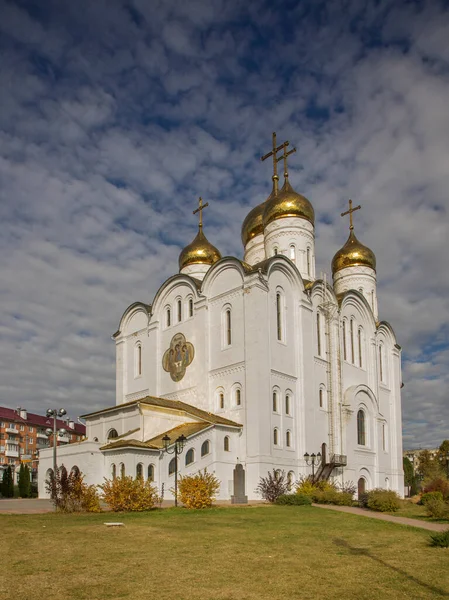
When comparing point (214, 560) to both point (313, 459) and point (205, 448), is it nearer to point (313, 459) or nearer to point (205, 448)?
point (205, 448)

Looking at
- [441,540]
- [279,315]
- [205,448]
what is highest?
[279,315]

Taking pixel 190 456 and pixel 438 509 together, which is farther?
pixel 190 456

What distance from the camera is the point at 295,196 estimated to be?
39.4 meters

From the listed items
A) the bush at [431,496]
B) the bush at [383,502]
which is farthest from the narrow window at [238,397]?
the bush at [431,496]

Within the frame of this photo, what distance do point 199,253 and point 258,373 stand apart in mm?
13250

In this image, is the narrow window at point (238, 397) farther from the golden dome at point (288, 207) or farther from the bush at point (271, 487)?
the golden dome at point (288, 207)

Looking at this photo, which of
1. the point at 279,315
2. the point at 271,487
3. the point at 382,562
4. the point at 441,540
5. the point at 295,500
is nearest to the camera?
the point at 382,562

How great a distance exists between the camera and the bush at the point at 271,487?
1040 inches

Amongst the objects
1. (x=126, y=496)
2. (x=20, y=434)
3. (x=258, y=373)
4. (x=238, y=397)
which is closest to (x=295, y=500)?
(x=258, y=373)

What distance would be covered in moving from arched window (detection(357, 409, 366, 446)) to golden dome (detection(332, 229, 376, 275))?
37.3 ft

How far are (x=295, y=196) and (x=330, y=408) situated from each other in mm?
13428

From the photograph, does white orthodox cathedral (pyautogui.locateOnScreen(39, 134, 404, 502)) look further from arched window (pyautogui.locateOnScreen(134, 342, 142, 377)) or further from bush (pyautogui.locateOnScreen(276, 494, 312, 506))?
bush (pyautogui.locateOnScreen(276, 494, 312, 506))

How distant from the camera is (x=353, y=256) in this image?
4434 centimetres

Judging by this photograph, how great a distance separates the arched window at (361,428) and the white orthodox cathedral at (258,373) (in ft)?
0.33
